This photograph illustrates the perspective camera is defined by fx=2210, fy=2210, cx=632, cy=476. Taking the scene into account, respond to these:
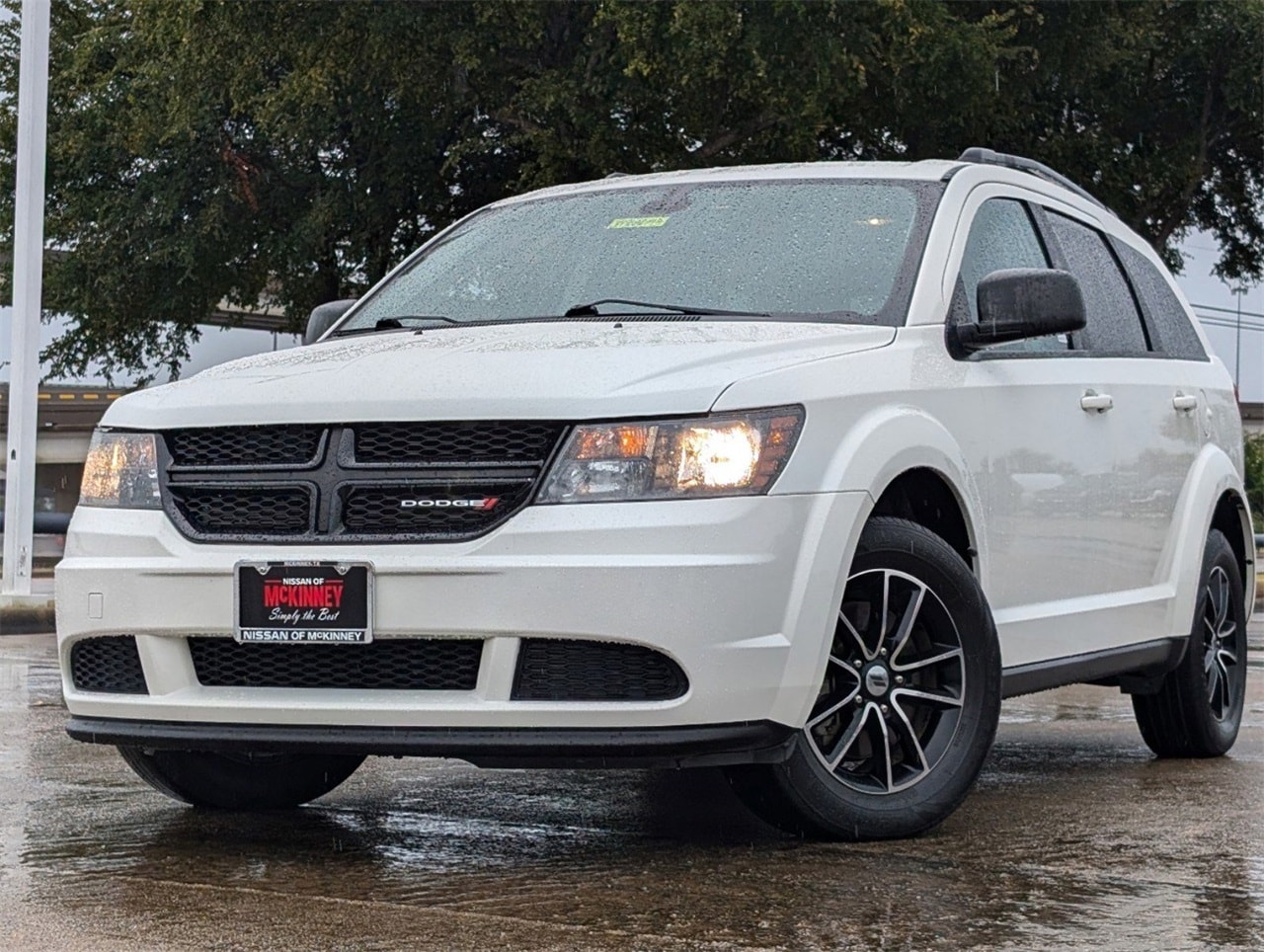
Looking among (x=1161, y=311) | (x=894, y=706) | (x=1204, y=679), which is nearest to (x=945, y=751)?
(x=894, y=706)

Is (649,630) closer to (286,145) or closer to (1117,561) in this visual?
(1117,561)

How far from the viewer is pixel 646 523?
4715 millimetres

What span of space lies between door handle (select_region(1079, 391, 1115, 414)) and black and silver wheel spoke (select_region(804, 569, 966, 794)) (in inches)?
50.9

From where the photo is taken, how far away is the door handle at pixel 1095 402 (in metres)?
6.42

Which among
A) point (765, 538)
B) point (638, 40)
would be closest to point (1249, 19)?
point (638, 40)

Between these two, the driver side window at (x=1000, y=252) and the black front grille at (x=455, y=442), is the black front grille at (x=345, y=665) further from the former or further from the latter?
the driver side window at (x=1000, y=252)

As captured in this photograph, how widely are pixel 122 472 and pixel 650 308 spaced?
4.71 ft

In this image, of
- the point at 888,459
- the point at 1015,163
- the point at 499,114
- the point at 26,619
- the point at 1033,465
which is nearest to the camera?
the point at 888,459

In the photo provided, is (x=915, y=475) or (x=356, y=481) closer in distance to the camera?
(x=356, y=481)

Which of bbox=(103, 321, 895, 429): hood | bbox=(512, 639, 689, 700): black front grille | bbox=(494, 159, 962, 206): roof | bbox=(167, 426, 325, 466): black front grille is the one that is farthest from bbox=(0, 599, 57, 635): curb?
bbox=(512, 639, 689, 700): black front grille

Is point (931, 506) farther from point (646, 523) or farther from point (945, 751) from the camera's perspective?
point (646, 523)

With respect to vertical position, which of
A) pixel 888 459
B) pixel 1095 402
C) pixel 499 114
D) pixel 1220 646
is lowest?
pixel 1220 646

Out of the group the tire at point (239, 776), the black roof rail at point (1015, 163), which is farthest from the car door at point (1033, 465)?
the tire at point (239, 776)

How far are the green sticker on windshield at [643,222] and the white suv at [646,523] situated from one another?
0.02 meters
